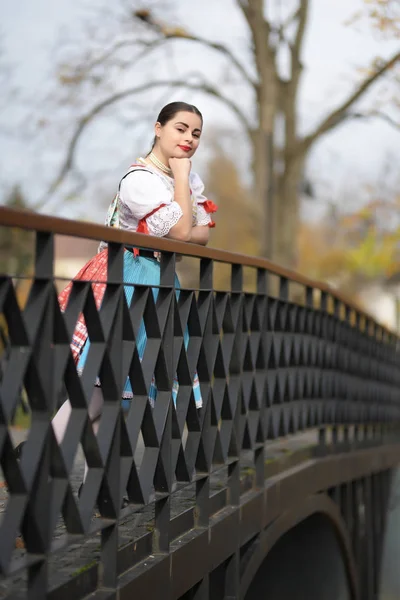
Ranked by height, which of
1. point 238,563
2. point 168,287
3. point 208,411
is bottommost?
point 238,563

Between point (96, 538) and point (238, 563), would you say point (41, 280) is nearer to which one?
point (96, 538)

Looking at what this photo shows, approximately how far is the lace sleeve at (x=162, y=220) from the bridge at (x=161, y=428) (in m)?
0.12

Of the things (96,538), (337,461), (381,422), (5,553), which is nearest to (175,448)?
(96,538)

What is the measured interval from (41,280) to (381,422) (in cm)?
1071

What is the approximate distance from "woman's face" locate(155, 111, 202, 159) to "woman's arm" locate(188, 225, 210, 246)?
327mm

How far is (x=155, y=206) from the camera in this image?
4.48 meters

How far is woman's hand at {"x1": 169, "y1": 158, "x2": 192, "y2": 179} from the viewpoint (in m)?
4.58

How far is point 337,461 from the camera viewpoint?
32.1ft

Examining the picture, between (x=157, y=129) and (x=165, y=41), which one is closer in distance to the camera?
(x=157, y=129)

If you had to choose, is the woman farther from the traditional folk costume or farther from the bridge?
the bridge

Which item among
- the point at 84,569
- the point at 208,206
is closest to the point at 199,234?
the point at 208,206

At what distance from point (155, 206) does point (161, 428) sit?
886 millimetres

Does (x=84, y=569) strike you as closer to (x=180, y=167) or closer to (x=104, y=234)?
(x=104, y=234)

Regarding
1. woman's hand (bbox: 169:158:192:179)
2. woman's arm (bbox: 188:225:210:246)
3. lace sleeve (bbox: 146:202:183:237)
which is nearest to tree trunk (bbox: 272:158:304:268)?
woman's arm (bbox: 188:225:210:246)
